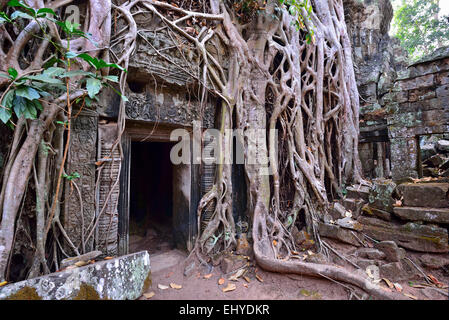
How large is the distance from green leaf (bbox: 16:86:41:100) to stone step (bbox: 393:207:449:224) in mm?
3932

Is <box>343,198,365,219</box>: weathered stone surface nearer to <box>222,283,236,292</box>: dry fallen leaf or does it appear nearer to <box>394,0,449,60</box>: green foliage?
<box>222,283,236,292</box>: dry fallen leaf

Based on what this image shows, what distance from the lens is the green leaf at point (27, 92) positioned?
5.33 feet

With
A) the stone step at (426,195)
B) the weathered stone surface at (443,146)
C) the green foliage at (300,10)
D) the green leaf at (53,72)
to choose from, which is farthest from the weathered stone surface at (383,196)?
the green leaf at (53,72)

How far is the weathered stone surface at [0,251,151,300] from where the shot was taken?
1523 millimetres

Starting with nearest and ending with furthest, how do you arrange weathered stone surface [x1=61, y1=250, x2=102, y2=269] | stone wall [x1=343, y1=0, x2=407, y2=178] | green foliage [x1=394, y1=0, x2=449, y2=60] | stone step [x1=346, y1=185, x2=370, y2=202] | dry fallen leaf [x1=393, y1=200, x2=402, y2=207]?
weathered stone surface [x1=61, y1=250, x2=102, y2=269], dry fallen leaf [x1=393, y1=200, x2=402, y2=207], stone step [x1=346, y1=185, x2=370, y2=202], stone wall [x1=343, y1=0, x2=407, y2=178], green foliage [x1=394, y1=0, x2=449, y2=60]

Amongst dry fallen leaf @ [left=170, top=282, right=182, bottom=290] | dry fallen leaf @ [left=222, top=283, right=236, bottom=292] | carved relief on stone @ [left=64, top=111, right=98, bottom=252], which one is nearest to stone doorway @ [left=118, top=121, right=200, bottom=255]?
carved relief on stone @ [left=64, top=111, right=98, bottom=252]

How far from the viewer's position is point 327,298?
2051mm

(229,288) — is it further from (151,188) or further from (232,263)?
(151,188)

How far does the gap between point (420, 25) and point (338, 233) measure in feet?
49.3

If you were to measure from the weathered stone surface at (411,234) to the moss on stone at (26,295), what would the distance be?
3.52 m

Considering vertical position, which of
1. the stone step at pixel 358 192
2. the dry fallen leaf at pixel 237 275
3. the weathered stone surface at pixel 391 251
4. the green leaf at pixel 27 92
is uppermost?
the green leaf at pixel 27 92

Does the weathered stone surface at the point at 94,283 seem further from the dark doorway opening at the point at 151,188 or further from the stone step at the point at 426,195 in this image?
the stone step at the point at 426,195
